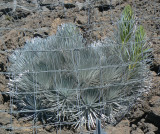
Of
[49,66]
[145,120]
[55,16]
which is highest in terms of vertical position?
[55,16]

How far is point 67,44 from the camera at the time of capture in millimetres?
2104

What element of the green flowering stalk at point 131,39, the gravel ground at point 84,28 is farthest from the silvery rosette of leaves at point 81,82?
the gravel ground at point 84,28

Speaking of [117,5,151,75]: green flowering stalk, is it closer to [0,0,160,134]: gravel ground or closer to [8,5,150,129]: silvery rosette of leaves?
[8,5,150,129]: silvery rosette of leaves

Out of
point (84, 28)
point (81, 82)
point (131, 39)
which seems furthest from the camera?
point (84, 28)

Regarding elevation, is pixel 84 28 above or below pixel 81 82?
above

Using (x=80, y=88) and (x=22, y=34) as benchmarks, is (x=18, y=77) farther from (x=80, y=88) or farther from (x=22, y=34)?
(x=22, y=34)

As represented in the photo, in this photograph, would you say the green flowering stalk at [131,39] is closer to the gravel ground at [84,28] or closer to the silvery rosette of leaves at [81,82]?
the silvery rosette of leaves at [81,82]

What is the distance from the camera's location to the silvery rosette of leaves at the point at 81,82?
1903mm

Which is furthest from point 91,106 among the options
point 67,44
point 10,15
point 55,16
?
point 10,15

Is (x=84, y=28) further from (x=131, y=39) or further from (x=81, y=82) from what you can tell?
(x=81, y=82)

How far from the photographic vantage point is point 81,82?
1.96 m

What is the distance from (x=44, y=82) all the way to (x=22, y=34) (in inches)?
37.7

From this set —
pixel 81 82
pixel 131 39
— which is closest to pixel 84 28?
pixel 131 39

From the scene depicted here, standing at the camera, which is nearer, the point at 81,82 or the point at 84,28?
the point at 81,82
